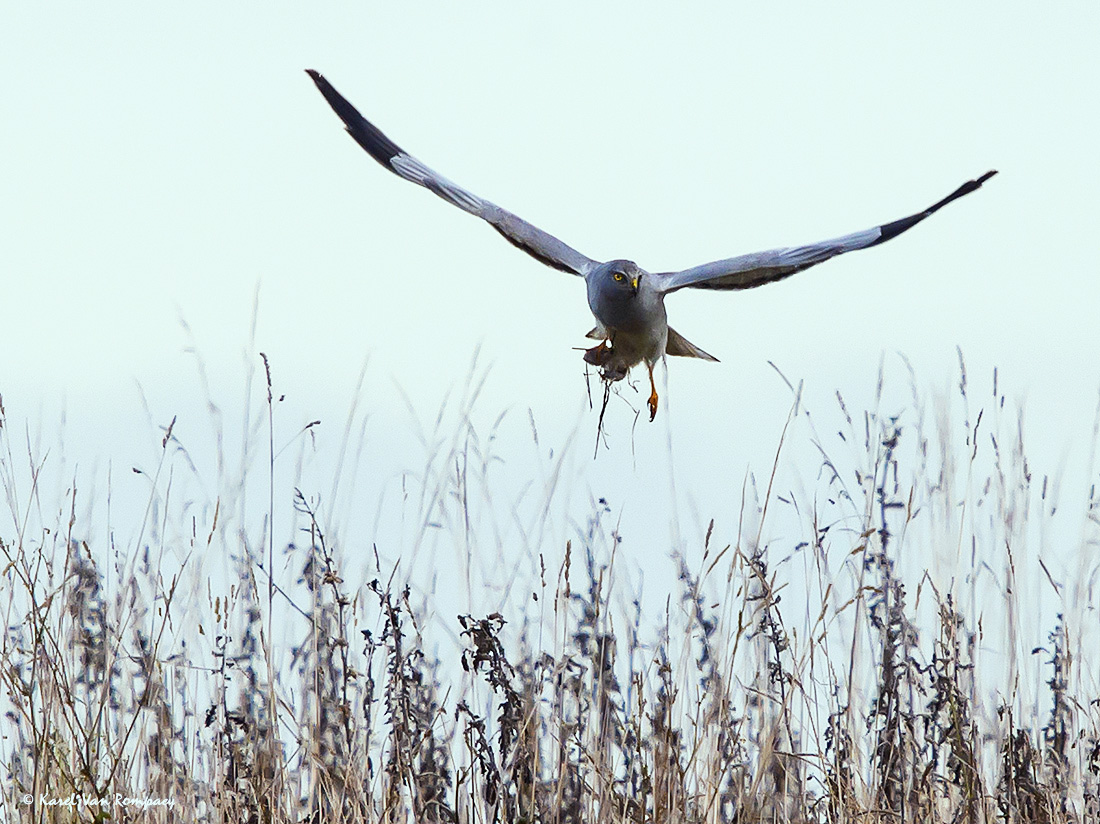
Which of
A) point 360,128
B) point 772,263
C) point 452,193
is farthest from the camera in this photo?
point 360,128

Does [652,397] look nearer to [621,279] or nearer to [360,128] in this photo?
[621,279]

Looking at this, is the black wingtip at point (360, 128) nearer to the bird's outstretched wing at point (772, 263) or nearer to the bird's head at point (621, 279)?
the bird's head at point (621, 279)

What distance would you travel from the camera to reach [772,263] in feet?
13.5

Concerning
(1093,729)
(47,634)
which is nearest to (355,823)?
(47,634)

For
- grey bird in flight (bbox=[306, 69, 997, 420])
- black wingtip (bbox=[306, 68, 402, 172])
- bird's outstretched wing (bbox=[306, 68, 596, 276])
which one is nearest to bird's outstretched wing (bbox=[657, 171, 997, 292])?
grey bird in flight (bbox=[306, 69, 997, 420])

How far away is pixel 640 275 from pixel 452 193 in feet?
2.84

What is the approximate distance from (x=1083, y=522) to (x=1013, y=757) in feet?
2.27

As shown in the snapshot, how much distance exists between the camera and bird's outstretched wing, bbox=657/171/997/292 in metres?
4.11

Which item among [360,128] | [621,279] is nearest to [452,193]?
[360,128]

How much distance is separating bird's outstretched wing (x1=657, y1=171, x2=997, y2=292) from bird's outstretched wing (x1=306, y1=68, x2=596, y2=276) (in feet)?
1.18

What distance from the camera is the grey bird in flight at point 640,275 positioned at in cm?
416

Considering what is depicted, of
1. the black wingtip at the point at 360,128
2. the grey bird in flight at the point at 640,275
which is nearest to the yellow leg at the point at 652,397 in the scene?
the grey bird in flight at the point at 640,275

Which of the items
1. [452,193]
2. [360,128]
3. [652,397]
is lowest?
[652,397]

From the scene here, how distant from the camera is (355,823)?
2.70 m
